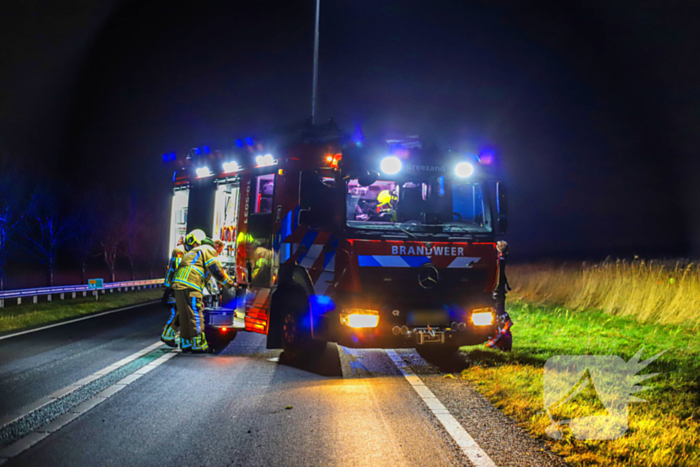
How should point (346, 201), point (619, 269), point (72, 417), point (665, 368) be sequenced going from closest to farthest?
point (72, 417) < point (346, 201) < point (665, 368) < point (619, 269)

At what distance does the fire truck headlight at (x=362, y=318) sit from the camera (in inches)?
254

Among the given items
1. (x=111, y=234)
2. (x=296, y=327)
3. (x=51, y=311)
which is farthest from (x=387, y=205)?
(x=111, y=234)

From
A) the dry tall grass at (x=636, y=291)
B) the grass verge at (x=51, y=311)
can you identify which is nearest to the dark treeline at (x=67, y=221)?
the grass verge at (x=51, y=311)

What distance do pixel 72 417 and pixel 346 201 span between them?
11.9 ft

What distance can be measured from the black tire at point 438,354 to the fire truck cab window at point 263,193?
3102 mm

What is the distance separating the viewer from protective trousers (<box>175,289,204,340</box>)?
8211mm

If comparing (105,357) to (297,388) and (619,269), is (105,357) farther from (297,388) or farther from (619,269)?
(619,269)

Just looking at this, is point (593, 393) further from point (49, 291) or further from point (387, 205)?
point (49, 291)

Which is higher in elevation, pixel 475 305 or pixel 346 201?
pixel 346 201

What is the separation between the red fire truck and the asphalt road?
633 mm

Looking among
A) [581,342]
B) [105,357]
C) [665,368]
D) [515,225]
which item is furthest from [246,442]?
[515,225]

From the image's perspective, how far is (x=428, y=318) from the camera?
6641 mm

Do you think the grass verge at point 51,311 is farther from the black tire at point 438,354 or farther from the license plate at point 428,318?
the license plate at point 428,318

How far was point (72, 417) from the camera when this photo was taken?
4961 millimetres
